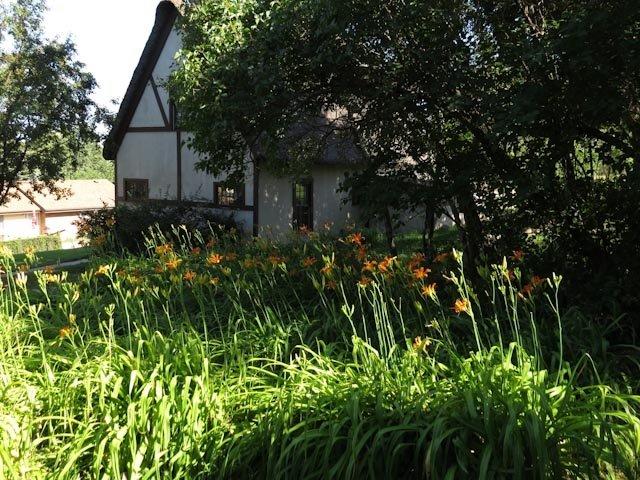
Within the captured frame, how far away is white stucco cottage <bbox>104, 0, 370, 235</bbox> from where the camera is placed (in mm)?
14594

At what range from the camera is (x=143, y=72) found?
16.7 metres

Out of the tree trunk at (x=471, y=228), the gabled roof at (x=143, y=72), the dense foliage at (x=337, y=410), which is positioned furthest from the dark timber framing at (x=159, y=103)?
the dense foliage at (x=337, y=410)

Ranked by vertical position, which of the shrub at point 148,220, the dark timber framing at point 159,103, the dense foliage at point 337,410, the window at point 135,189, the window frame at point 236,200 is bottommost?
the dense foliage at point 337,410

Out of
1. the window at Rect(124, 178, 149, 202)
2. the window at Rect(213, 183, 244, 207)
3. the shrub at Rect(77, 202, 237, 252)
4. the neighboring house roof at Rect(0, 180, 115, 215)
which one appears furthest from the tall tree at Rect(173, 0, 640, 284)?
the neighboring house roof at Rect(0, 180, 115, 215)

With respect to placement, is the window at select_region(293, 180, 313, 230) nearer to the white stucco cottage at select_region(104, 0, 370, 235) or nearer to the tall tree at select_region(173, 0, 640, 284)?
the white stucco cottage at select_region(104, 0, 370, 235)

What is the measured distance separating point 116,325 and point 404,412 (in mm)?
3739

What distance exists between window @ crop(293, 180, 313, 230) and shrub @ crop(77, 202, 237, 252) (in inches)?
67.9

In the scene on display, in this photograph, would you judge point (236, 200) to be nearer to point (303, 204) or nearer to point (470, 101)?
point (303, 204)

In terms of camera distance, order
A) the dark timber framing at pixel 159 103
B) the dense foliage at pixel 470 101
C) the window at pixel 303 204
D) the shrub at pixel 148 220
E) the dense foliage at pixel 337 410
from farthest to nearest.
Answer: the dark timber framing at pixel 159 103
the window at pixel 303 204
the shrub at pixel 148 220
the dense foliage at pixel 470 101
the dense foliage at pixel 337 410

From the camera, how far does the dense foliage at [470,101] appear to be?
4672 millimetres

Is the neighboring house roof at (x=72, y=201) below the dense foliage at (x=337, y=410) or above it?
above

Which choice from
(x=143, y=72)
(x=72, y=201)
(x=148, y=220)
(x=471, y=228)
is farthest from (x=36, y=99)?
(x=72, y=201)

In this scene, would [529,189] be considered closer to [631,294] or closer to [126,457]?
[631,294]

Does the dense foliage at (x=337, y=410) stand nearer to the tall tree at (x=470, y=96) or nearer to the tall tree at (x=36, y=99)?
the tall tree at (x=470, y=96)
